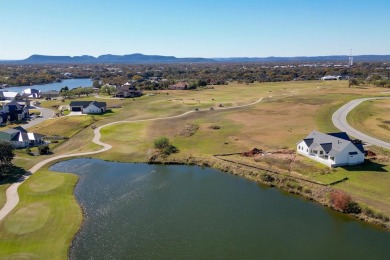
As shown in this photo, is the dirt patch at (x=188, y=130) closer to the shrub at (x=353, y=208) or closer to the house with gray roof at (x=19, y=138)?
the house with gray roof at (x=19, y=138)

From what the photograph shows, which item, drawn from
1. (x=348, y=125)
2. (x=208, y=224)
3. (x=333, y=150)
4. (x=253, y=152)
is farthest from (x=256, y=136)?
(x=208, y=224)

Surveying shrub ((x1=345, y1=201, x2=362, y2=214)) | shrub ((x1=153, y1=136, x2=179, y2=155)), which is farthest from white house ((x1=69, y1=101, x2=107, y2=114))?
shrub ((x1=345, y1=201, x2=362, y2=214))

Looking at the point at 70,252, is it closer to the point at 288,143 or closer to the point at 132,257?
the point at 132,257

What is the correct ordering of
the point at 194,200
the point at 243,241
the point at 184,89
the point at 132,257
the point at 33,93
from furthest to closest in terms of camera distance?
the point at 184,89, the point at 33,93, the point at 194,200, the point at 243,241, the point at 132,257

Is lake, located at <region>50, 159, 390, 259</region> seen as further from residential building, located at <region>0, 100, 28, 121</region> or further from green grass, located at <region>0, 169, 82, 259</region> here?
residential building, located at <region>0, 100, 28, 121</region>

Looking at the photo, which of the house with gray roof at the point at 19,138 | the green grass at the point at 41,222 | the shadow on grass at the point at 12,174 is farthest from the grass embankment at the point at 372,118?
the house with gray roof at the point at 19,138

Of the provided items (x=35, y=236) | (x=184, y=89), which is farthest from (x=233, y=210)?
(x=184, y=89)
